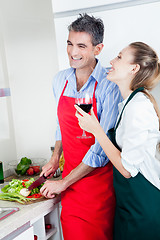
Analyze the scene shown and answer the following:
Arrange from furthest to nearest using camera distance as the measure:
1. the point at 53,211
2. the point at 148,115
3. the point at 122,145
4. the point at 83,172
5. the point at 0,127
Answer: the point at 0,127
the point at 53,211
the point at 83,172
the point at 122,145
the point at 148,115

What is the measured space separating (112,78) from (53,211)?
0.89 metres

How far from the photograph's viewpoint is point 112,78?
1.53 m

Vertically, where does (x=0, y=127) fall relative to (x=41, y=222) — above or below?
above

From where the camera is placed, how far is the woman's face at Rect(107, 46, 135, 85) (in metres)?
1.51

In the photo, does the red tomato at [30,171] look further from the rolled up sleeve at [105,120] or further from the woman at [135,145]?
the woman at [135,145]

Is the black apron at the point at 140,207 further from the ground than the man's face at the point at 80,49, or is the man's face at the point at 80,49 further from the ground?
the man's face at the point at 80,49

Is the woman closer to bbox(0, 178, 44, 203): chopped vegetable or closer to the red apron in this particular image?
the red apron

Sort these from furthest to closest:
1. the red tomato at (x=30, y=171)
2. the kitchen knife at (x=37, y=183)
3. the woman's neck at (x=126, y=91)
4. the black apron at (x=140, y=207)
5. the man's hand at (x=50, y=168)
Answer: the red tomato at (x=30, y=171), the man's hand at (x=50, y=168), the kitchen knife at (x=37, y=183), the woman's neck at (x=126, y=91), the black apron at (x=140, y=207)

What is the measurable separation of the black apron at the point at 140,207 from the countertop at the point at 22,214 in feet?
1.49

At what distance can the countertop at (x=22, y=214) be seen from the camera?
1466 millimetres

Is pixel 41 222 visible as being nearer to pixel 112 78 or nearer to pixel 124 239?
pixel 124 239

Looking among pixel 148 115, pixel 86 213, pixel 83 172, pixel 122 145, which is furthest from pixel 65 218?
pixel 148 115

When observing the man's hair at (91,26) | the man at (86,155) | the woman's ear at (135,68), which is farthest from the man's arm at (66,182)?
the man's hair at (91,26)

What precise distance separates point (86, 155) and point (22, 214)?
Result: 0.43 m
